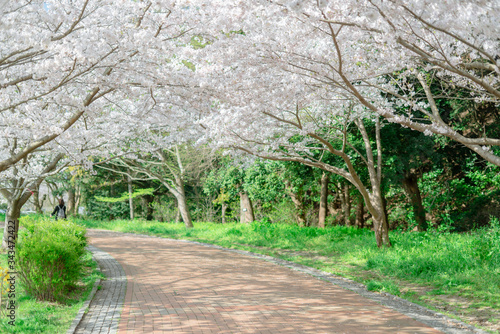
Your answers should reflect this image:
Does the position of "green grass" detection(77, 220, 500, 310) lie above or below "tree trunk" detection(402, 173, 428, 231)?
below

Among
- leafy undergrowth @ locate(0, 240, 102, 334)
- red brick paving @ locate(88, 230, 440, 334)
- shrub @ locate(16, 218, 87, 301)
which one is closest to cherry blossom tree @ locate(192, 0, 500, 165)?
red brick paving @ locate(88, 230, 440, 334)

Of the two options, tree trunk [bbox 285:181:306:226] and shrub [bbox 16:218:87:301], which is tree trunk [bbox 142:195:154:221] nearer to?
tree trunk [bbox 285:181:306:226]

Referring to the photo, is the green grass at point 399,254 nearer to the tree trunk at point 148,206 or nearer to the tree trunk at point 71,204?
the tree trunk at point 148,206

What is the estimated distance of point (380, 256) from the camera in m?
11.1

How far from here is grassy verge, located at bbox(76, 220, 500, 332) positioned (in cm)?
771

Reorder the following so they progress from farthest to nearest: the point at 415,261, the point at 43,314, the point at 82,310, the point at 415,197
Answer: the point at 415,197 → the point at 415,261 → the point at 82,310 → the point at 43,314

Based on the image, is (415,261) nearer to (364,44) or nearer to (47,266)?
(364,44)

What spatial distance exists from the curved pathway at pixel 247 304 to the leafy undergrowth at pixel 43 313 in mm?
510

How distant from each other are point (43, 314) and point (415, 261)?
7857 millimetres

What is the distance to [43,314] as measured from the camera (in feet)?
22.4

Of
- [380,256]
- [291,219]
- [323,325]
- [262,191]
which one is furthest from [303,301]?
[291,219]

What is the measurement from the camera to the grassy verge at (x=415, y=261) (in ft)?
25.3

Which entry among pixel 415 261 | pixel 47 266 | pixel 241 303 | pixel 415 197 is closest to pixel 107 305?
pixel 47 266

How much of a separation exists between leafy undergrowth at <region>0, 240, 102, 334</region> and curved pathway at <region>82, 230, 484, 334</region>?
510 mm
